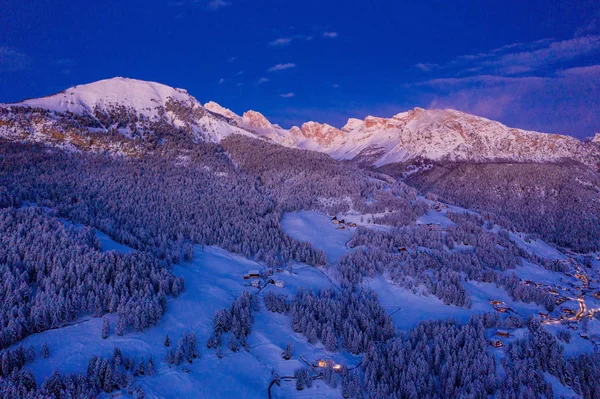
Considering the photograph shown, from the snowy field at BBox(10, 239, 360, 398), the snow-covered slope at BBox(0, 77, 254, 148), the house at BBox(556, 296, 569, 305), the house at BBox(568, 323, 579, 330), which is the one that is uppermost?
the snow-covered slope at BBox(0, 77, 254, 148)

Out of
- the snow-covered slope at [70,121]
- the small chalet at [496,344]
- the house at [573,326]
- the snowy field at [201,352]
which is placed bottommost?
the snowy field at [201,352]

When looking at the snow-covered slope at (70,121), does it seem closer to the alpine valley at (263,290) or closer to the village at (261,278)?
the alpine valley at (263,290)

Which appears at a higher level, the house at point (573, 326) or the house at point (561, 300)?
the house at point (561, 300)

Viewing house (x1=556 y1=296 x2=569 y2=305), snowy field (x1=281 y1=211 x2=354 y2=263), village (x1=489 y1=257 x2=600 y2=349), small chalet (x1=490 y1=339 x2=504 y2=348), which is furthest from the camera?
snowy field (x1=281 y1=211 x2=354 y2=263)

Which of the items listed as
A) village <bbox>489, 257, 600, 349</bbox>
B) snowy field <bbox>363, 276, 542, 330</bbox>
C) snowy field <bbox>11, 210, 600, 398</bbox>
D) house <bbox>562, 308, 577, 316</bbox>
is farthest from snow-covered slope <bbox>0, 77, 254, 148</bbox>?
house <bbox>562, 308, 577, 316</bbox>

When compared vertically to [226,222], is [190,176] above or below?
above

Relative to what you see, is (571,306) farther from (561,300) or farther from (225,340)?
(225,340)

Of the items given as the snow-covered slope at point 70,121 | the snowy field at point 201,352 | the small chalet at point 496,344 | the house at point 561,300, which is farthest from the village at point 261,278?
the snow-covered slope at point 70,121

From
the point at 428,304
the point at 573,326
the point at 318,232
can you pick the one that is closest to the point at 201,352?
the point at 428,304

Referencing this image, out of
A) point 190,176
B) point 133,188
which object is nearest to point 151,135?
point 190,176

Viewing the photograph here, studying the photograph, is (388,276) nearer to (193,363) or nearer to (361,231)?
(361,231)

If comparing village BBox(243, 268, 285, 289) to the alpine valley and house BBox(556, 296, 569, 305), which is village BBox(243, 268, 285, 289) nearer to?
the alpine valley
